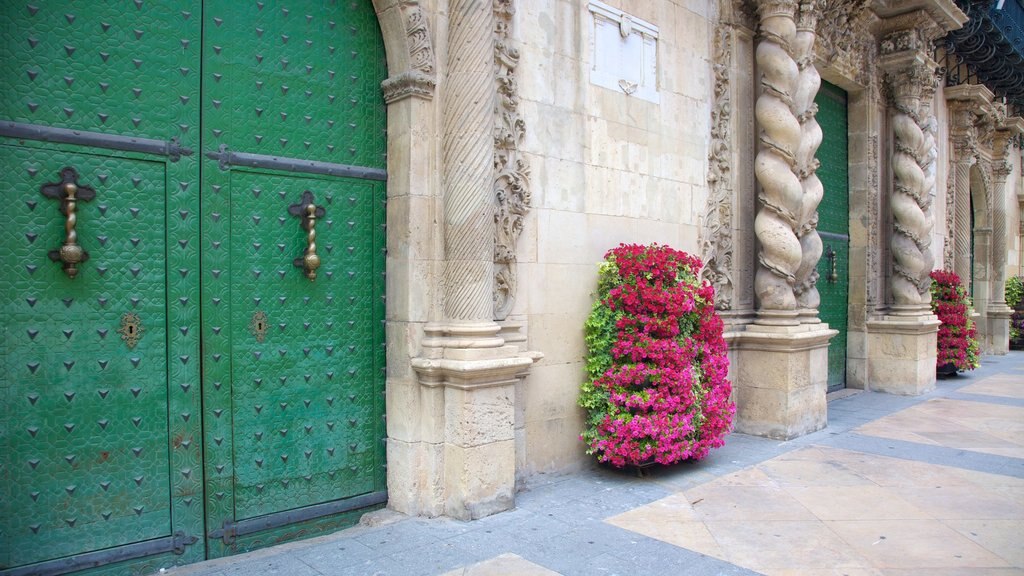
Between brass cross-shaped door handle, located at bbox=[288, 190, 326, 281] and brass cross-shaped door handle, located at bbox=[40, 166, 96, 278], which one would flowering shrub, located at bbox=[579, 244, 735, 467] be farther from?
brass cross-shaped door handle, located at bbox=[40, 166, 96, 278]

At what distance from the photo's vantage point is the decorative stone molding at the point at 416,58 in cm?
452

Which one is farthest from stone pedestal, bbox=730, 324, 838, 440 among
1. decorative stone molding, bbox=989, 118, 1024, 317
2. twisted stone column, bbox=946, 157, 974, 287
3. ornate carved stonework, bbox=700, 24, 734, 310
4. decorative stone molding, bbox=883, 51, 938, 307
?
decorative stone molding, bbox=989, 118, 1024, 317

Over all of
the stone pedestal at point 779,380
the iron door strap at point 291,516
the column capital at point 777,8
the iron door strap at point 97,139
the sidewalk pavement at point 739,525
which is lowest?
the sidewalk pavement at point 739,525

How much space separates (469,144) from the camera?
4559mm

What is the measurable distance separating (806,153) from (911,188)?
3533mm

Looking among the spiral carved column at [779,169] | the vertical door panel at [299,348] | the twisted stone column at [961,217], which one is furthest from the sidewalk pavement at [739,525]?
the twisted stone column at [961,217]

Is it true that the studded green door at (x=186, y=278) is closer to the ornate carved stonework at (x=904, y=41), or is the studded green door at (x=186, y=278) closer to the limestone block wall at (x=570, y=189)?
the limestone block wall at (x=570, y=189)

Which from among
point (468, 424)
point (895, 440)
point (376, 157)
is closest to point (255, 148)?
point (376, 157)

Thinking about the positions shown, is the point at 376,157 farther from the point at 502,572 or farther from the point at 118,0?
the point at 502,572

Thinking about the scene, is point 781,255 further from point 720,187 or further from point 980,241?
point 980,241

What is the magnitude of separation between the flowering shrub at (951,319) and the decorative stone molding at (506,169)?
872 cm

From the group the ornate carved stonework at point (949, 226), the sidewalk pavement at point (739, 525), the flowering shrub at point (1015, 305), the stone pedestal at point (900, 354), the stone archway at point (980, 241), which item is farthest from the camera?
the flowering shrub at point (1015, 305)

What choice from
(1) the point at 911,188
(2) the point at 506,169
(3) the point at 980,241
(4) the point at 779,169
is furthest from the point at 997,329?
(2) the point at 506,169

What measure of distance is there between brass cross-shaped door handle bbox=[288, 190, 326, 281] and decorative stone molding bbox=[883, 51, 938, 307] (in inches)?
342
